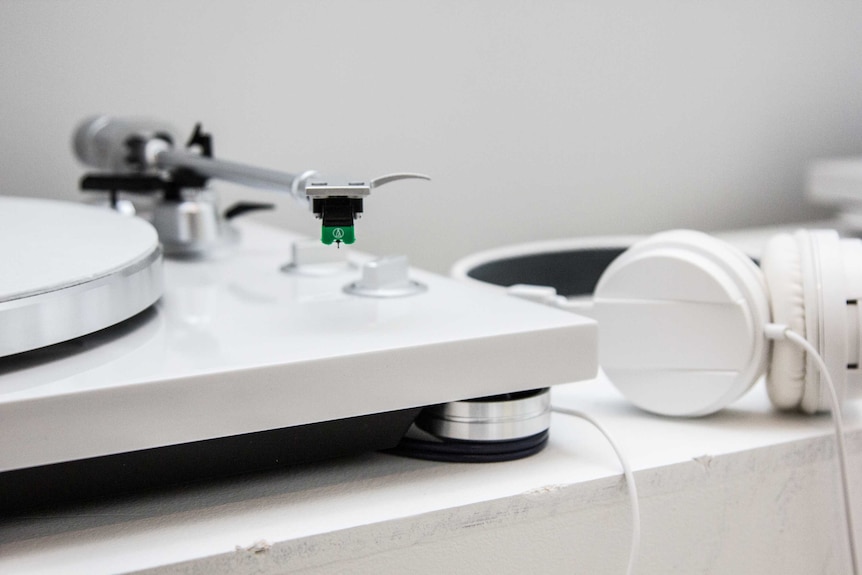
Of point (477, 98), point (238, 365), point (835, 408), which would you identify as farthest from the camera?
point (477, 98)

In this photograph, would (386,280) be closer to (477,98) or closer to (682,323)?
(682,323)

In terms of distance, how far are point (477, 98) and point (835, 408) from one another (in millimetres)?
644

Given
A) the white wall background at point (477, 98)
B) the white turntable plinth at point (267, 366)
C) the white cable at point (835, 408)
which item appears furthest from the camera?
the white wall background at point (477, 98)

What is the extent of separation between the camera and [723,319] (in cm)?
51

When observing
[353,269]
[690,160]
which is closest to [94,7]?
[353,269]

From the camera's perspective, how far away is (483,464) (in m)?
0.47

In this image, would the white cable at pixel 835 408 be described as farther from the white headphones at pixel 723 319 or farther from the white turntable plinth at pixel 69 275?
the white turntable plinth at pixel 69 275

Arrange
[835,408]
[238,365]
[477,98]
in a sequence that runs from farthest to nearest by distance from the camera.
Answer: [477,98] < [835,408] < [238,365]

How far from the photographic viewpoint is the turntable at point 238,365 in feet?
1.23

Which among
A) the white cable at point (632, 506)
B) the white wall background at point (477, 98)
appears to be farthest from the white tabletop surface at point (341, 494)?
the white wall background at point (477, 98)

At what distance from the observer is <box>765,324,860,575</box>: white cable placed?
49 cm

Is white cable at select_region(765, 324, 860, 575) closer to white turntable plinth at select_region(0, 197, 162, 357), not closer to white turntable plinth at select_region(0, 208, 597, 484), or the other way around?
white turntable plinth at select_region(0, 208, 597, 484)

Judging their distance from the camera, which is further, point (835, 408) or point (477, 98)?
point (477, 98)

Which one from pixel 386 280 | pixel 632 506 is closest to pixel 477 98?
pixel 386 280
